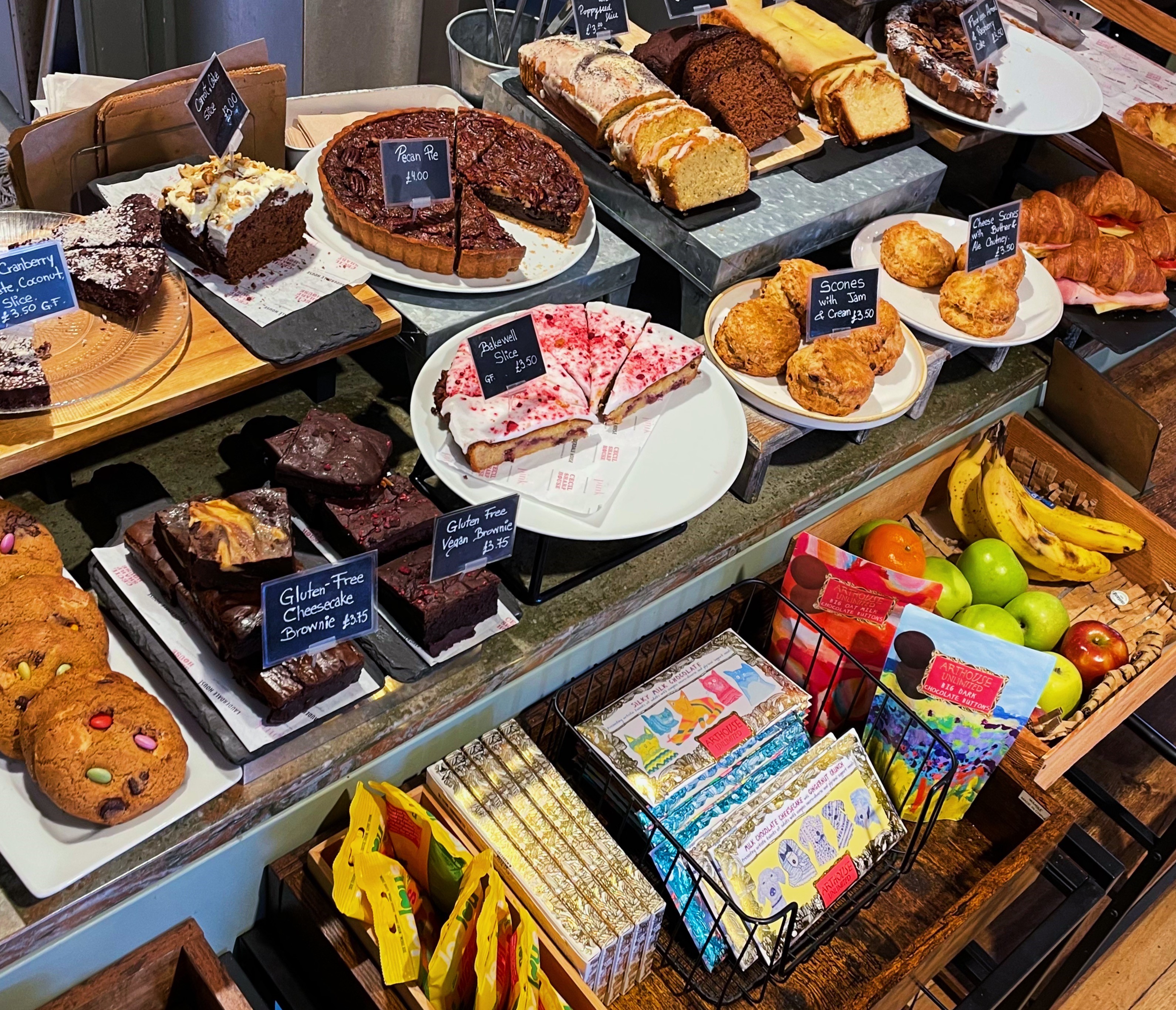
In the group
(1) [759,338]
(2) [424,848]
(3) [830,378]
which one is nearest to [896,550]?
(3) [830,378]

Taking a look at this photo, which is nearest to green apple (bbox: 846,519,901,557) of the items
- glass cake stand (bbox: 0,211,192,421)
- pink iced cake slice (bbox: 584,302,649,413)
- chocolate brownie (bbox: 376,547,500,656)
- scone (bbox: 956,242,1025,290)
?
scone (bbox: 956,242,1025,290)

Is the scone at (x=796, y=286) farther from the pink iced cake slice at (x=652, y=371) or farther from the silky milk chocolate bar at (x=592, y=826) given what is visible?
the silky milk chocolate bar at (x=592, y=826)

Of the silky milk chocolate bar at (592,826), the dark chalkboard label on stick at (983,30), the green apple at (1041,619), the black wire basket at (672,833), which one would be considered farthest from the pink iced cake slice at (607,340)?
the dark chalkboard label on stick at (983,30)

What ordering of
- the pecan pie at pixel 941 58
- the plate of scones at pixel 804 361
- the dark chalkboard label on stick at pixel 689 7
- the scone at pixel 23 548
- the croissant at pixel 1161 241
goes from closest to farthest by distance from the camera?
the scone at pixel 23 548, the plate of scones at pixel 804 361, the dark chalkboard label on stick at pixel 689 7, the pecan pie at pixel 941 58, the croissant at pixel 1161 241

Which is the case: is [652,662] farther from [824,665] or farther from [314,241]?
[314,241]

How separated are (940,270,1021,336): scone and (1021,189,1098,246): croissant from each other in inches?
16.9

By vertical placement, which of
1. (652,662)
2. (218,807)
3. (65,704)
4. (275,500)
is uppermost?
(275,500)

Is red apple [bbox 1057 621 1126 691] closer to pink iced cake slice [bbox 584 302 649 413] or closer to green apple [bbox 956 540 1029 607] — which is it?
green apple [bbox 956 540 1029 607]

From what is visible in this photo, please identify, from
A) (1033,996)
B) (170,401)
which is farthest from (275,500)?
(1033,996)

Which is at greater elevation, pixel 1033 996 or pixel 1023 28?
pixel 1023 28

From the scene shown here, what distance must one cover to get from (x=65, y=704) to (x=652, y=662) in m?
1.18

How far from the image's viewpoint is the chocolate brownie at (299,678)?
1.73 meters

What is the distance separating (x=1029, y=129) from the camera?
3.04m

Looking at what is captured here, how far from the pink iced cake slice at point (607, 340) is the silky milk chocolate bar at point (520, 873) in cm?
74
